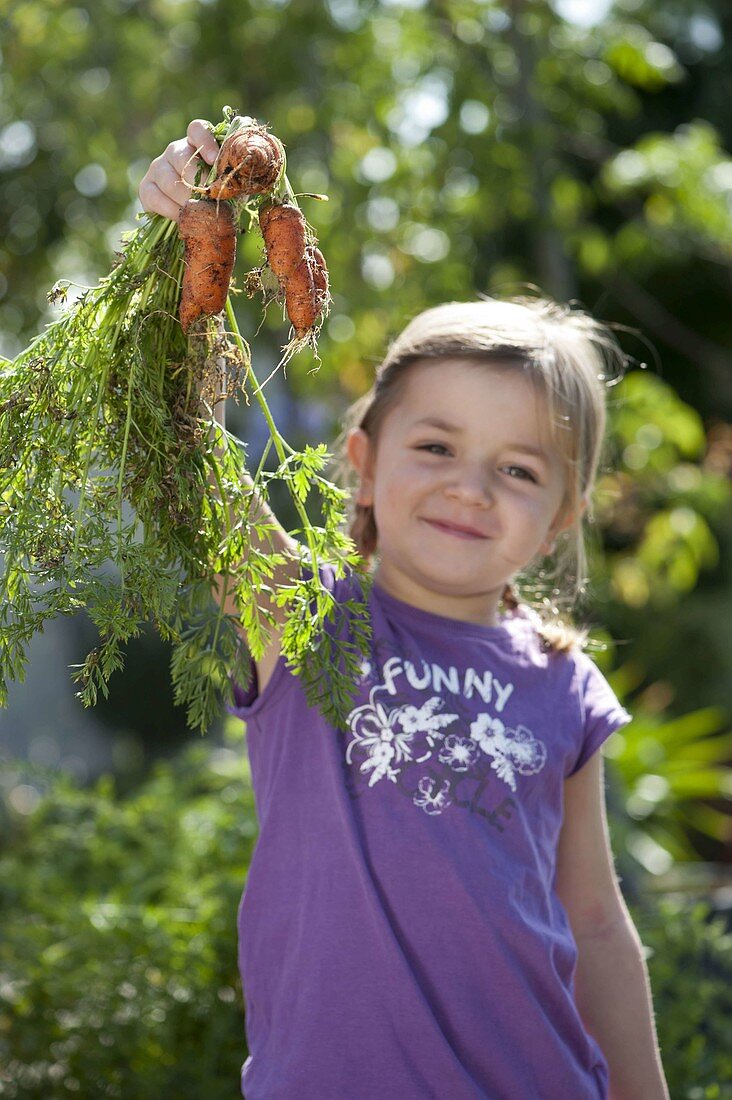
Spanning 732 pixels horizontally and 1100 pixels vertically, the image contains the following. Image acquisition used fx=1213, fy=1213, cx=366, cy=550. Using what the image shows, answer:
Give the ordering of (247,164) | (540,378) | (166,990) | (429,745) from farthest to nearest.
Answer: (166,990), (540,378), (429,745), (247,164)

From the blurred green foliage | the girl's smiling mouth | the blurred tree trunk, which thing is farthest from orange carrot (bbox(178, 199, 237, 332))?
the blurred tree trunk

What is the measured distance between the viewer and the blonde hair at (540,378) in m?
2.04

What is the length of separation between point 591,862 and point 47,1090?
5.14 feet

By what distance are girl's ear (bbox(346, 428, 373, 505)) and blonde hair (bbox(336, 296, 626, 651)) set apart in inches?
0.8

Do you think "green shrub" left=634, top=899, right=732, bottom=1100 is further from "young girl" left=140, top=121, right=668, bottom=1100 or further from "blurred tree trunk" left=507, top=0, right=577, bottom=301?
"blurred tree trunk" left=507, top=0, right=577, bottom=301

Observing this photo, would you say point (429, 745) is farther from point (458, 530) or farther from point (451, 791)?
point (458, 530)

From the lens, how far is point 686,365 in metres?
8.92

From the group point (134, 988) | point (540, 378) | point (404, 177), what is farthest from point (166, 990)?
point (404, 177)

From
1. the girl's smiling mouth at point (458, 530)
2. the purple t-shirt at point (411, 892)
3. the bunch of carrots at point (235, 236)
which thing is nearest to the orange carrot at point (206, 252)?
the bunch of carrots at point (235, 236)

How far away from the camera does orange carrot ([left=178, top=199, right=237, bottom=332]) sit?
1377 millimetres

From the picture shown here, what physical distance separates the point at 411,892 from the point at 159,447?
2.37 feet

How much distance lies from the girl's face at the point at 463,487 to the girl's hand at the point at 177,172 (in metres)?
0.68

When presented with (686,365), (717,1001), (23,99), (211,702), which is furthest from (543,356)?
(686,365)

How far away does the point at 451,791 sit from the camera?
1.79 meters
